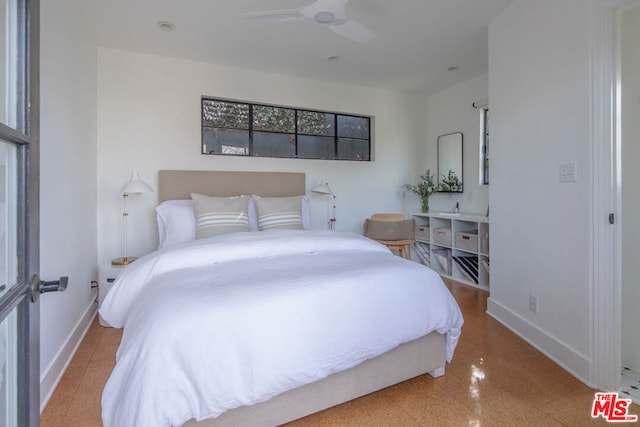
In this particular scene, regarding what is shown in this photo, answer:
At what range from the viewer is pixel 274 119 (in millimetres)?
3840

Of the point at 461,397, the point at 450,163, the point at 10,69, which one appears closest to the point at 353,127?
the point at 450,163

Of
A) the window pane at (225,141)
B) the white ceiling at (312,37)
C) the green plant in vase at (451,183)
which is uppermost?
the white ceiling at (312,37)

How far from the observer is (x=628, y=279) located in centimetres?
203

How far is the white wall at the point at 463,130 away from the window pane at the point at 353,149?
3.03 feet

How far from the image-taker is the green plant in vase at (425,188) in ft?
14.4

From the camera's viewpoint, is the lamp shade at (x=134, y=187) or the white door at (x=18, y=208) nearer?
the white door at (x=18, y=208)

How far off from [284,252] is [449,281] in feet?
8.53

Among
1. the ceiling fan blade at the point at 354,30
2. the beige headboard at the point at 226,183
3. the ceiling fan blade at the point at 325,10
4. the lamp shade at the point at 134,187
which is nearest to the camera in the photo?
the ceiling fan blade at the point at 325,10

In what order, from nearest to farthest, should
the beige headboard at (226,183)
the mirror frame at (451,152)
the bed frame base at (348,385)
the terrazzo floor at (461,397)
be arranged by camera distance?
the bed frame base at (348,385) → the terrazzo floor at (461,397) → the beige headboard at (226,183) → the mirror frame at (451,152)

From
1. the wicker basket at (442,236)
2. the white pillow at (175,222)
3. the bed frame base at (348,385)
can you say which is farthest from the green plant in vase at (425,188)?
the white pillow at (175,222)

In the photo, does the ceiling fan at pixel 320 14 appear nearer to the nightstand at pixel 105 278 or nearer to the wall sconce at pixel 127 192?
the wall sconce at pixel 127 192

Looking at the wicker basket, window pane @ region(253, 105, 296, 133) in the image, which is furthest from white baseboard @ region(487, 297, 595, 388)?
window pane @ region(253, 105, 296, 133)

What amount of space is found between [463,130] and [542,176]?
211 centimetres

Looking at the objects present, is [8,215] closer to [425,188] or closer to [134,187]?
[134,187]
